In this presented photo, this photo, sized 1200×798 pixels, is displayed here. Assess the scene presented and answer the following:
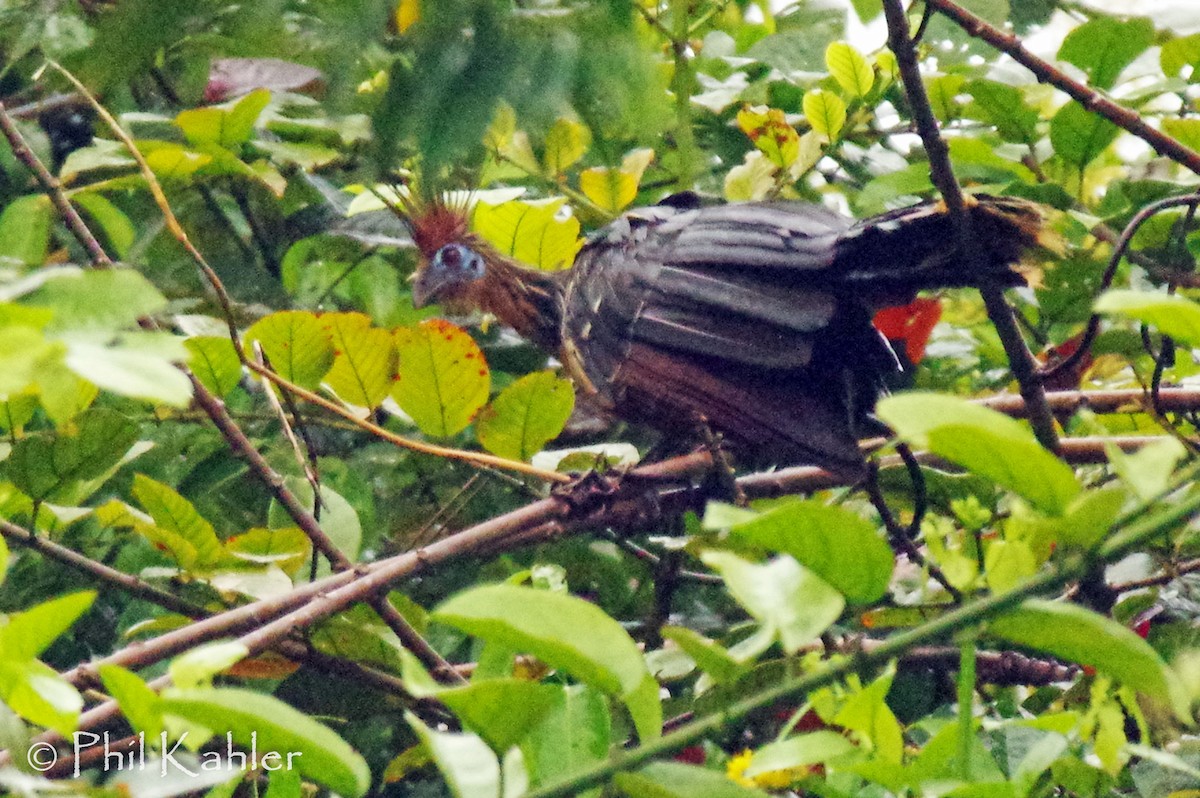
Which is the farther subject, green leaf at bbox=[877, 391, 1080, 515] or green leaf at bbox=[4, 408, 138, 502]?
green leaf at bbox=[4, 408, 138, 502]

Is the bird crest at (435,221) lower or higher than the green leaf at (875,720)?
lower

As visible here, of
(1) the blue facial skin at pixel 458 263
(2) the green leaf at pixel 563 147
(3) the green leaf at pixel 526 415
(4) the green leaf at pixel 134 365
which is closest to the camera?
(4) the green leaf at pixel 134 365

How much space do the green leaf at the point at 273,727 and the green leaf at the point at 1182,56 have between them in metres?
2.18

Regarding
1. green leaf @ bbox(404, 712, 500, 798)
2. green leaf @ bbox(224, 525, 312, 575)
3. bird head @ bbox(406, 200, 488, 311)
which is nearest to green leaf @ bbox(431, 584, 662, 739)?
green leaf @ bbox(404, 712, 500, 798)

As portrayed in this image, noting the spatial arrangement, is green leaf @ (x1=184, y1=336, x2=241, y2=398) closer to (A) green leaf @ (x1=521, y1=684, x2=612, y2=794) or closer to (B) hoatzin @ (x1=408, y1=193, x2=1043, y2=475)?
(B) hoatzin @ (x1=408, y1=193, x2=1043, y2=475)

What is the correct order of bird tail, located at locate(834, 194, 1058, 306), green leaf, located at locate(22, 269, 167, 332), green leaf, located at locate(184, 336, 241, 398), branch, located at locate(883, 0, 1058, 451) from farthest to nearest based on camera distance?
green leaf, located at locate(184, 336, 241, 398) < bird tail, located at locate(834, 194, 1058, 306) < branch, located at locate(883, 0, 1058, 451) < green leaf, located at locate(22, 269, 167, 332)

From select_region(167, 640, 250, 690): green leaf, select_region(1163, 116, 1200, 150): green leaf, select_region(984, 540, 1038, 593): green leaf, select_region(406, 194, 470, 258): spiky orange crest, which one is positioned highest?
select_region(984, 540, 1038, 593): green leaf

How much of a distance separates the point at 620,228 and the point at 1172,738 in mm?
1734

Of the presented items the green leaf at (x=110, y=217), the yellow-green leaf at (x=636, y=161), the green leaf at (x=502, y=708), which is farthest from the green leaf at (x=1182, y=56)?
the green leaf at (x=110, y=217)

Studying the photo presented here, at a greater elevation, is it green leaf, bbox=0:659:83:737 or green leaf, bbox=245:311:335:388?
green leaf, bbox=0:659:83:737

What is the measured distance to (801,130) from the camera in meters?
2.94

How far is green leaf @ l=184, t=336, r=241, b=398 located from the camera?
2072 mm

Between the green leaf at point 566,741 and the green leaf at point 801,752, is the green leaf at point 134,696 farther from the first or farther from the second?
the green leaf at point 801,752

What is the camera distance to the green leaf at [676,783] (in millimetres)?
997
